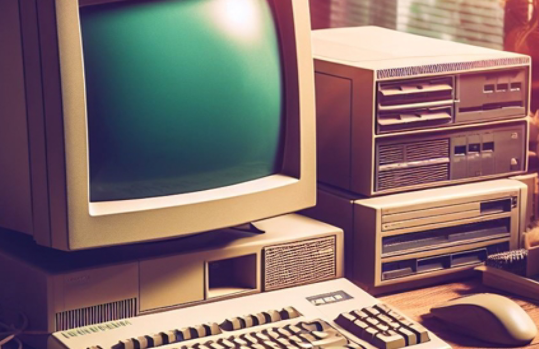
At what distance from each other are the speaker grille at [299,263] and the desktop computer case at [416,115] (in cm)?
12

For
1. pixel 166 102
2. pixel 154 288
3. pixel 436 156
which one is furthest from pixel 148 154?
pixel 436 156

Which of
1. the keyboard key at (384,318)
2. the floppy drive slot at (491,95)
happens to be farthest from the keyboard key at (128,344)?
the floppy drive slot at (491,95)

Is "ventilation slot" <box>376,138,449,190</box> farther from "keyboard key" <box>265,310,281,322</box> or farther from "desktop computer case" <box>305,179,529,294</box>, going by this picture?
"keyboard key" <box>265,310,281,322</box>

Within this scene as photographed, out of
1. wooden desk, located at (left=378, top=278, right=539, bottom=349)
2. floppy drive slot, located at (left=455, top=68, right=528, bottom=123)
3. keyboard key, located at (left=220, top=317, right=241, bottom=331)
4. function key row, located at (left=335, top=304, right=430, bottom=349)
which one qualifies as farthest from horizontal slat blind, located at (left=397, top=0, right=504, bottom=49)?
keyboard key, located at (left=220, top=317, right=241, bottom=331)

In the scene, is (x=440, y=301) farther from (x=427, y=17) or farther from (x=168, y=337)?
(x=427, y=17)

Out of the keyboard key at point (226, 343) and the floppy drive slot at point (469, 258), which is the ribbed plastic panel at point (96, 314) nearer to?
the keyboard key at point (226, 343)

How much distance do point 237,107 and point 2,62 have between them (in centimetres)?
30

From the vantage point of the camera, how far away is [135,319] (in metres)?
1.21

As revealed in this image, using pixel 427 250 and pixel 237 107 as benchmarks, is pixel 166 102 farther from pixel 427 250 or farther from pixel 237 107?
pixel 427 250

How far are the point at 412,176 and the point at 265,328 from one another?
0.40 meters

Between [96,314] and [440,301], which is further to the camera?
[440,301]

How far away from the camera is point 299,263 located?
4.45ft

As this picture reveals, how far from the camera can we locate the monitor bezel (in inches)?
43.4

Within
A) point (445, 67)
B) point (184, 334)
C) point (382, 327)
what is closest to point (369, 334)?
point (382, 327)
